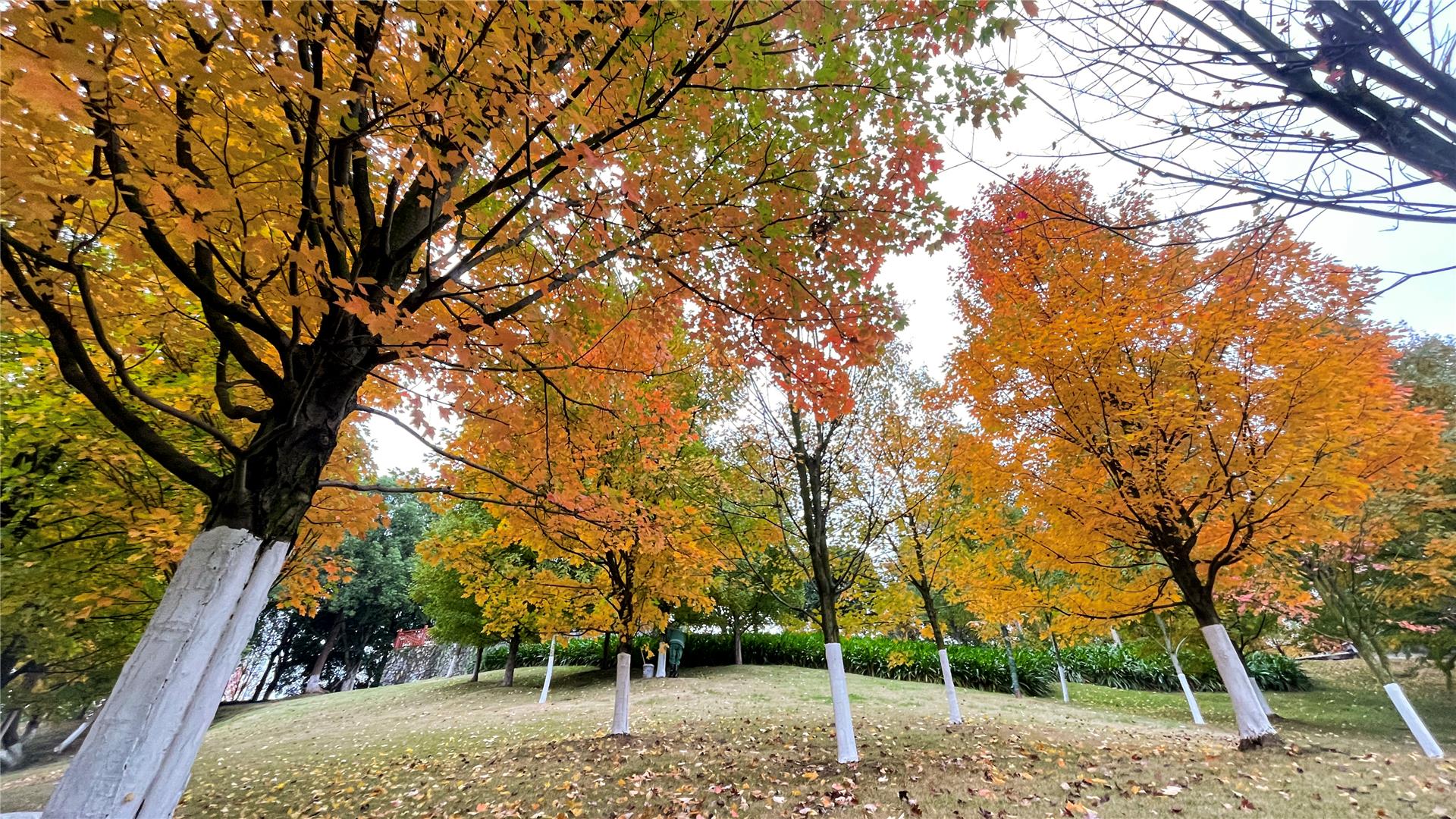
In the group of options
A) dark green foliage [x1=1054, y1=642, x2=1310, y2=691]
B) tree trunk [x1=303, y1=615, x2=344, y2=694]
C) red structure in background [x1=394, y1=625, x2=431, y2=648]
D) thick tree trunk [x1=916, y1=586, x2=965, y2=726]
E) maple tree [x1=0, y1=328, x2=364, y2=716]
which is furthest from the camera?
red structure in background [x1=394, y1=625, x2=431, y2=648]

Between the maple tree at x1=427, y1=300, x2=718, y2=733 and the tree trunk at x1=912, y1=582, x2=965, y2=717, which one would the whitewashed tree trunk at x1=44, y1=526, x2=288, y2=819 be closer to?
the maple tree at x1=427, y1=300, x2=718, y2=733

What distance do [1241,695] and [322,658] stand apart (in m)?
38.9

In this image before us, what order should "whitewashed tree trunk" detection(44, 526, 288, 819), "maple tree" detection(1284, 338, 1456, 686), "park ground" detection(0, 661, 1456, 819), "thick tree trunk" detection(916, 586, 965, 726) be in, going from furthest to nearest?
1. "thick tree trunk" detection(916, 586, 965, 726)
2. "maple tree" detection(1284, 338, 1456, 686)
3. "park ground" detection(0, 661, 1456, 819)
4. "whitewashed tree trunk" detection(44, 526, 288, 819)

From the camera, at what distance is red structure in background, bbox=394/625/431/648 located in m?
28.5

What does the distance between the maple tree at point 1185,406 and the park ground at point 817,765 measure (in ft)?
4.96

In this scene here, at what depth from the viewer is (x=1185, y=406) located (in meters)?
5.22

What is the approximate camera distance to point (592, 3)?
9.50 feet

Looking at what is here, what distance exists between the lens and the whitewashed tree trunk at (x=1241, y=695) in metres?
5.76

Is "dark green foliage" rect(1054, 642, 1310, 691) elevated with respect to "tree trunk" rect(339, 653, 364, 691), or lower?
elevated

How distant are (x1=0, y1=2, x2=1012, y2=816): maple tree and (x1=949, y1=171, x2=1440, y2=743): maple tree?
280 cm

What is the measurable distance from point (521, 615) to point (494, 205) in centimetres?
713

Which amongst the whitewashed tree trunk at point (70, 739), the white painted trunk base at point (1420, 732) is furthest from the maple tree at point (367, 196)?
the whitewashed tree trunk at point (70, 739)

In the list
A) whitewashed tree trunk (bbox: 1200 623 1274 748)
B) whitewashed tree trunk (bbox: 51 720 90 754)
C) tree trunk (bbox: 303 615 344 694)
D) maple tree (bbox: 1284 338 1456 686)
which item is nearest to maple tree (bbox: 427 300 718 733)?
whitewashed tree trunk (bbox: 1200 623 1274 748)

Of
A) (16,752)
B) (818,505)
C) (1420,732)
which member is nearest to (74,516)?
(818,505)
